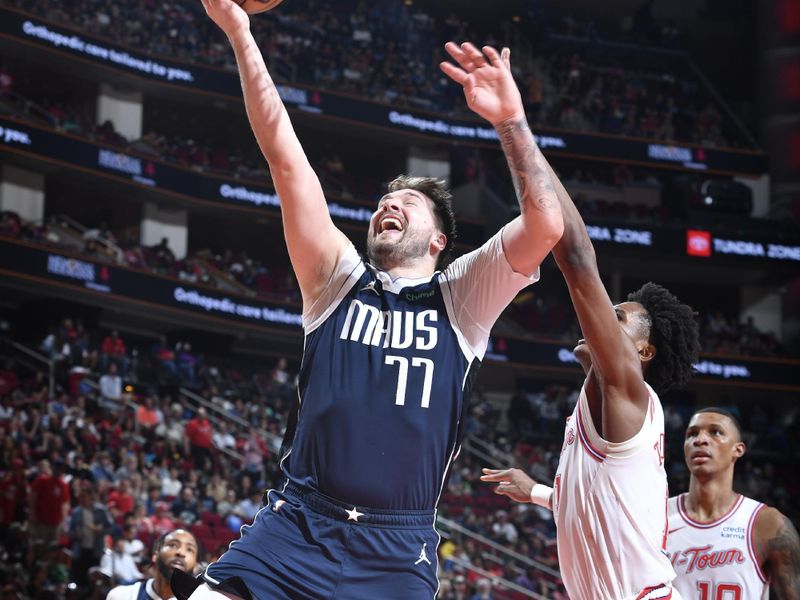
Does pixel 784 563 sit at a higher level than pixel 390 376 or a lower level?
lower

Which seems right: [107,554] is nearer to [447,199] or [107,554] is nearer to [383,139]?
[447,199]

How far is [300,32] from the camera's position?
1215 inches

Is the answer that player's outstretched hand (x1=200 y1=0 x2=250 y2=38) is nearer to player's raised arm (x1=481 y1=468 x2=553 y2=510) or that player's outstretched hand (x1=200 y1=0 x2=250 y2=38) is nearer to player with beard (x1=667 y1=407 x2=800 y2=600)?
player's raised arm (x1=481 y1=468 x2=553 y2=510)

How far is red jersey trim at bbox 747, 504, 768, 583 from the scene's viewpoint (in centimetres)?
570

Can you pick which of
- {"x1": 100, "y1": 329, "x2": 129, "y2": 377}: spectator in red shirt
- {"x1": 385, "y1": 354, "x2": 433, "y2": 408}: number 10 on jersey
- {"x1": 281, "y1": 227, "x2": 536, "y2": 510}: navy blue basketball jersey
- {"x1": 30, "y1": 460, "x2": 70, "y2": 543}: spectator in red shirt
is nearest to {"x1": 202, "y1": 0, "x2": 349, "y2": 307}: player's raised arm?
{"x1": 281, "y1": 227, "x2": 536, "y2": 510}: navy blue basketball jersey

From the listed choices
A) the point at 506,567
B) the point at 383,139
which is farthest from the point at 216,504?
the point at 383,139

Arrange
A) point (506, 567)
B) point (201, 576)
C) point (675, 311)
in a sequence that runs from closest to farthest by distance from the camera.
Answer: point (201, 576) < point (675, 311) < point (506, 567)

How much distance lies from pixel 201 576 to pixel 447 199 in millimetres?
1647

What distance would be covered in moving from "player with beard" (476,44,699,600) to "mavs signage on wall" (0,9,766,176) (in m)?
23.0

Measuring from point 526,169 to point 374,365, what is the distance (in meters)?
0.86

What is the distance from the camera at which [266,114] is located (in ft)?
12.3

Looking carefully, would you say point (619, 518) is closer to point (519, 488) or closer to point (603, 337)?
point (603, 337)

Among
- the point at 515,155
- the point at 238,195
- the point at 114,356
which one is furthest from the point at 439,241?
the point at 238,195

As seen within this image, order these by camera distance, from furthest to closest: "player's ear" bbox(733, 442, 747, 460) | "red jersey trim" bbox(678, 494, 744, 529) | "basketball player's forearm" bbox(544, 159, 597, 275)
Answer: "player's ear" bbox(733, 442, 747, 460) → "red jersey trim" bbox(678, 494, 744, 529) → "basketball player's forearm" bbox(544, 159, 597, 275)
